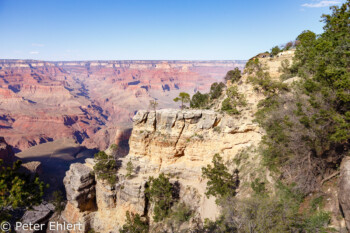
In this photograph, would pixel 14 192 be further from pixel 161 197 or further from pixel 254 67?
pixel 254 67

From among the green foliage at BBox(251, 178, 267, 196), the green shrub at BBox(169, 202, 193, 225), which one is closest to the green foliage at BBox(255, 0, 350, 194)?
the green foliage at BBox(251, 178, 267, 196)

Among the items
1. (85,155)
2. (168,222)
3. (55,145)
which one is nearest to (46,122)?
(55,145)

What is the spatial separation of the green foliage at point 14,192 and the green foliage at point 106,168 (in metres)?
18.6

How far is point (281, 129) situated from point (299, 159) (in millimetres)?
3533

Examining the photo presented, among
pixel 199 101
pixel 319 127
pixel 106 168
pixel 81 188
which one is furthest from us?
pixel 199 101

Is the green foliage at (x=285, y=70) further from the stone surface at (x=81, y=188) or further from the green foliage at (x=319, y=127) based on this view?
the stone surface at (x=81, y=188)

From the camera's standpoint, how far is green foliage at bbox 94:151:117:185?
32478 mm

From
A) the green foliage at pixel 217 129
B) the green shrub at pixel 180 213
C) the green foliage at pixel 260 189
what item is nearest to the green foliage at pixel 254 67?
the green foliage at pixel 217 129

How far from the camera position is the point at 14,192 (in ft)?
40.9

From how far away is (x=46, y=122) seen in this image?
A: 477 ft

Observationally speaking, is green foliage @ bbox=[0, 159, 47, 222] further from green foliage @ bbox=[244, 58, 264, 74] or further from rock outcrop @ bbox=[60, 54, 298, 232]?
green foliage @ bbox=[244, 58, 264, 74]

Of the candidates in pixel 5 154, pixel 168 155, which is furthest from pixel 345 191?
pixel 5 154

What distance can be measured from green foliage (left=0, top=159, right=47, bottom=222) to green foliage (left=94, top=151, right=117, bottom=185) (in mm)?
18565

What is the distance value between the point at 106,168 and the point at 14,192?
21.4m
